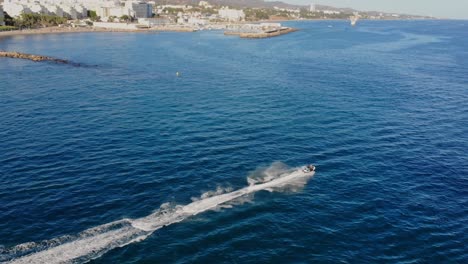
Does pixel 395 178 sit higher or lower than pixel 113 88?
lower

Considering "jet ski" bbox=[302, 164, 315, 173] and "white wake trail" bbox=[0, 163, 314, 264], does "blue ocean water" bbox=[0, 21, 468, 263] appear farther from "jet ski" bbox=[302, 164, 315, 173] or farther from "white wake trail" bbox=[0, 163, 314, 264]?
"jet ski" bbox=[302, 164, 315, 173]

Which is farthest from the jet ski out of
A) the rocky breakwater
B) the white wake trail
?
the rocky breakwater

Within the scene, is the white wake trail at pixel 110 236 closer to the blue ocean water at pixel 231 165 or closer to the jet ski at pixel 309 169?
the blue ocean water at pixel 231 165

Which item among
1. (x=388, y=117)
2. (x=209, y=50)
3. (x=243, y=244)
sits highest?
(x=209, y=50)

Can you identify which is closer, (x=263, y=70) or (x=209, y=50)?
(x=263, y=70)

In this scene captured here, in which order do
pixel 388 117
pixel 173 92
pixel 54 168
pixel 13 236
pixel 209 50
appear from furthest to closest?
1. pixel 209 50
2. pixel 173 92
3. pixel 388 117
4. pixel 54 168
5. pixel 13 236

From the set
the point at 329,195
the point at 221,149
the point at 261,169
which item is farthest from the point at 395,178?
the point at 221,149

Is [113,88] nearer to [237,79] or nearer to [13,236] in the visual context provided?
[237,79]
